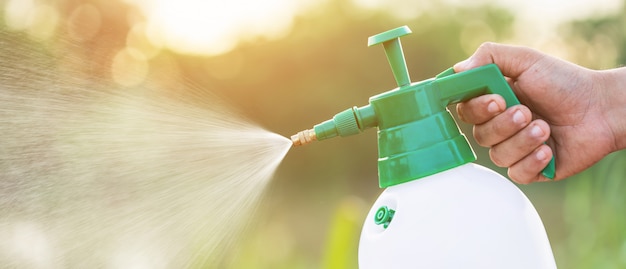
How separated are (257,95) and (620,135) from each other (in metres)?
4.09

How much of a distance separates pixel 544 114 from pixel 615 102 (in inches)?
6.3

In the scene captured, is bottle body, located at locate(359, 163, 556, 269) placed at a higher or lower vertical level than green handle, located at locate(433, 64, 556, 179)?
lower

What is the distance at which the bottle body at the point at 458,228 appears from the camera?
1045mm

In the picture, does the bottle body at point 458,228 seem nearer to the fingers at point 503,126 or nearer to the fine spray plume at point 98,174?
the fingers at point 503,126

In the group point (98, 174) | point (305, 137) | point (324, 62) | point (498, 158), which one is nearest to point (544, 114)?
point (498, 158)

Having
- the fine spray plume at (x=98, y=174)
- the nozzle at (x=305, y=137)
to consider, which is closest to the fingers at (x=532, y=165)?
the nozzle at (x=305, y=137)

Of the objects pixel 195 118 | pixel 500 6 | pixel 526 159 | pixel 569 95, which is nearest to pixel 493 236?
pixel 526 159

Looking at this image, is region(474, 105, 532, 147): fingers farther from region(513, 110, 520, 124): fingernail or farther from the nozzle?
A: the nozzle

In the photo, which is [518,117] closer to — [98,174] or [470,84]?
[470,84]

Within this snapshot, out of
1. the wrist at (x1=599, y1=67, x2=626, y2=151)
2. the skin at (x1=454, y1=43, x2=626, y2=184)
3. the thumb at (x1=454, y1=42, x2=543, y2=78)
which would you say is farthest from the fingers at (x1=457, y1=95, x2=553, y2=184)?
the wrist at (x1=599, y1=67, x2=626, y2=151)

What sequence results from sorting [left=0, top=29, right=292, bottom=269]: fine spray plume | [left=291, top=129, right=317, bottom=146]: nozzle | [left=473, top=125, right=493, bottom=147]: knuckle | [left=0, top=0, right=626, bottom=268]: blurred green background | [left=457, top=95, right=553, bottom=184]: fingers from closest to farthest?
1. [left=291, top=129, right=317, bottom=146]: nozzle
2. [left=457, top=95, right=553, bottom=184]: fingers
3. [left=473, top=125, right=493, bottom=147]: knuckle
4. [left=0, top=29, right=292, bottom=269]: fine spray plume
5. [left=0, top=0, right=626, bottom=268]: blurred green background

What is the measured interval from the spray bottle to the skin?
11cm

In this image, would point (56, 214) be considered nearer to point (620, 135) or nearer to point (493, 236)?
point (493, 236)

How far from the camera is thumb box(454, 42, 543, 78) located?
1362 mm
